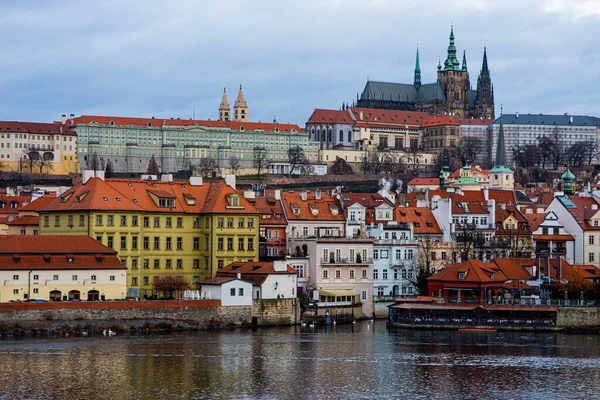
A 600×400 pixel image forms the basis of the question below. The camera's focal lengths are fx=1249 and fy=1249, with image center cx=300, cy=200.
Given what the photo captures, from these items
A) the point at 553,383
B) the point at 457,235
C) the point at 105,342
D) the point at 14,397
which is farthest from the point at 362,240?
the point at 14,397

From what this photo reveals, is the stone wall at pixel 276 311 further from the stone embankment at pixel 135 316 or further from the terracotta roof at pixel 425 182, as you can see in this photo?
the terracotta roof at pixel 425 182

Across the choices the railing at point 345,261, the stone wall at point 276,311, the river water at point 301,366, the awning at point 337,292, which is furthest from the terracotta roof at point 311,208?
the river water at point 301,366

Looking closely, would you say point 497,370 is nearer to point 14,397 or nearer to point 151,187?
point 14,397

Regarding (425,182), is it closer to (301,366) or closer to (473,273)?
(473,273)

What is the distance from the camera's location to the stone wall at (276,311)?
217ft

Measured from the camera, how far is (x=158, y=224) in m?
70.9

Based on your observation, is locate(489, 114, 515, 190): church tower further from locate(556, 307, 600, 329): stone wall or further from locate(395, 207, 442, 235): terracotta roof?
locate(556, 307, 600, 329): stone wall

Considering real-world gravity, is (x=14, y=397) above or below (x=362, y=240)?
below

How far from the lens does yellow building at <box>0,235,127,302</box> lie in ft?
203

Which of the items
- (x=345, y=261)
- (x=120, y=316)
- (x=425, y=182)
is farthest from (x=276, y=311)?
(x=425, y=182)

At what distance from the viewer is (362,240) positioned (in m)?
73.6

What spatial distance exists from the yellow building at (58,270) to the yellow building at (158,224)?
11.3 ft

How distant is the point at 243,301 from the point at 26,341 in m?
12.9

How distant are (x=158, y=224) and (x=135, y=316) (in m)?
10.1
